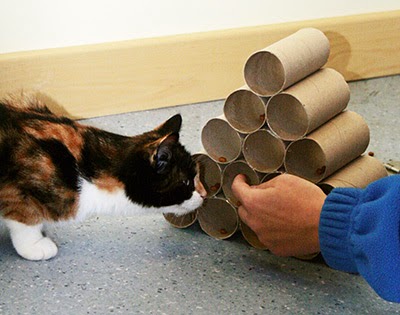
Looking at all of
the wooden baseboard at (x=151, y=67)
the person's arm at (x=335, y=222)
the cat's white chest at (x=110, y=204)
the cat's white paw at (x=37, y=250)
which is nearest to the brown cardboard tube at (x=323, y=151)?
the person's arm at (x=335, y=222)

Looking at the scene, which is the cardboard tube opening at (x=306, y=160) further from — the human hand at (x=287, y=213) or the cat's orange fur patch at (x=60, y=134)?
the cat's orange fur patch at (x=60, y=134)

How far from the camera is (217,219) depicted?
5.12ft

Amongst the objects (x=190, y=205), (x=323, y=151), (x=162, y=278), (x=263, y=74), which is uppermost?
(x=263, y=74)

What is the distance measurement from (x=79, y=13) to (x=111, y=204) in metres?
0.76

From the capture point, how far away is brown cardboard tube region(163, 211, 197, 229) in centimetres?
157

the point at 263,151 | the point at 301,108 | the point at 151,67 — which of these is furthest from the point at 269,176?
the point at 151,67

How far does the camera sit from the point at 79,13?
2.00 metres

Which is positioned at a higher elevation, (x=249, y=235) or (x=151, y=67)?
(x=151, y=67)

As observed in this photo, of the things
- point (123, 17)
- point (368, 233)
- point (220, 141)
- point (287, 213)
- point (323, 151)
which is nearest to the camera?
point (368, 233)

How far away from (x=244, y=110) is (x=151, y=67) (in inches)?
27.2

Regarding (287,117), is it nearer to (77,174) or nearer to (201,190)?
(201,190)

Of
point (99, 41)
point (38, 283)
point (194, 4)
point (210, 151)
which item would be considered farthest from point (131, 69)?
point (38, 283)

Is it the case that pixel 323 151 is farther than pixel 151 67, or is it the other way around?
pixel 151 67

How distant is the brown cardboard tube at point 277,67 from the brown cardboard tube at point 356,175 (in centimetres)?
21
